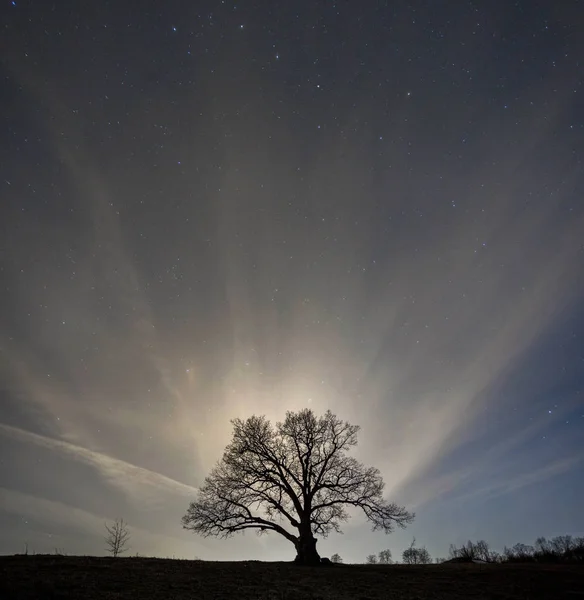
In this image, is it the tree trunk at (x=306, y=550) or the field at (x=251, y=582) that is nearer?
the field at (x=251, y=582)

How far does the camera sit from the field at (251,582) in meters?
13.8

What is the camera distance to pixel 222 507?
30.8m

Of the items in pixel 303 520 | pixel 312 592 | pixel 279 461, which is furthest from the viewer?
pixel 279 461

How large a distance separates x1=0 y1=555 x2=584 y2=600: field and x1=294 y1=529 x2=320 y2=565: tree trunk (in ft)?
14.9

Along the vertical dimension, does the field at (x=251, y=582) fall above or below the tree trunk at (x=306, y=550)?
below

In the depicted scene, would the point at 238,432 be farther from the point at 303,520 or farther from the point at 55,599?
the point at 55,599

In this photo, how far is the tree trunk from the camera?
90.3 feet

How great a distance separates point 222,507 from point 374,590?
53.0 ft

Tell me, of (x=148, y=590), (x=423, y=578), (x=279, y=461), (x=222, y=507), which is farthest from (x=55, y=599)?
(x=279, y=461)

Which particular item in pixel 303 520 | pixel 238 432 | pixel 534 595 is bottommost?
pixel 534 595

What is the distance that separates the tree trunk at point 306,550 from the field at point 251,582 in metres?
4.56

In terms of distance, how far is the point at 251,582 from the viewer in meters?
17.8

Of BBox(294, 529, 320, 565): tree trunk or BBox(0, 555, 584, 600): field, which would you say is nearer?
BBox(0, 555, 584, 600): field

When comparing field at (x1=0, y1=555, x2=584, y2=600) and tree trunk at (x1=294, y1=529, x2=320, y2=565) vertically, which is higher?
tree trunk at (x1=294, y1=529, x2=320, y2=565)
